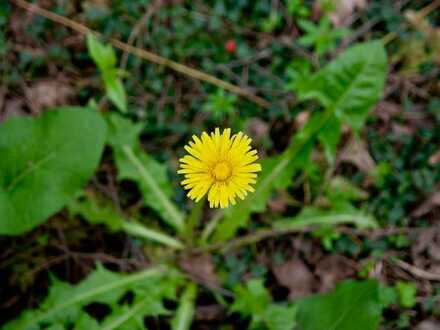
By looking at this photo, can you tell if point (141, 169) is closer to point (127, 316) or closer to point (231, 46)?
point (127, 316)

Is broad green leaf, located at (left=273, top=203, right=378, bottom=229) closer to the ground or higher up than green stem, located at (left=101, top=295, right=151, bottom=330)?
higher up

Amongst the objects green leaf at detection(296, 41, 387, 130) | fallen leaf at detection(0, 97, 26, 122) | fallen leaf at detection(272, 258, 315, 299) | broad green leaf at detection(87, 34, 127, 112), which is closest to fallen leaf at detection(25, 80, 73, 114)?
fallen leaf at detection(0, 97, 26, 122)

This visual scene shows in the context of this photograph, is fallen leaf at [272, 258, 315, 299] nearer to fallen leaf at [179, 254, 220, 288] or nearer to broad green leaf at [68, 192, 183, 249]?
fallen leaf at [179, 254, 220, 288]

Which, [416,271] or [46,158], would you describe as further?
[416,271]

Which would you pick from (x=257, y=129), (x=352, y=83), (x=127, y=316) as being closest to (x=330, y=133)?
(x=352, y=83)

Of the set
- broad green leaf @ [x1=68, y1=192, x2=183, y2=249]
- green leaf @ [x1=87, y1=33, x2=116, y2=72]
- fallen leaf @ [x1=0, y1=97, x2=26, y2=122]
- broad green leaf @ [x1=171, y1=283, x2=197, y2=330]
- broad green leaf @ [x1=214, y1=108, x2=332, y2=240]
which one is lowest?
broad green leaf @ [x1=171, y1=283, x2=197, y2=330]
